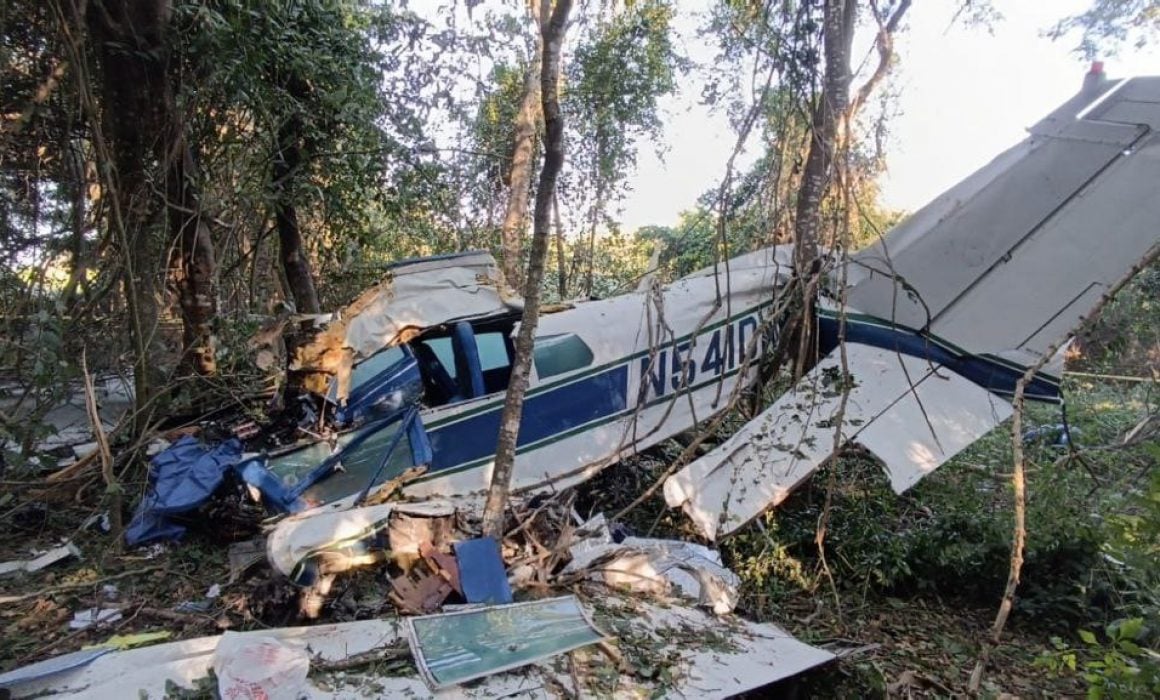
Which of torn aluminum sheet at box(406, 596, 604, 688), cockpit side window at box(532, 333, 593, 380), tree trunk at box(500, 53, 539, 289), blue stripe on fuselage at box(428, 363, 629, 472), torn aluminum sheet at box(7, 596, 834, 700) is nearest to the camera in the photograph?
torn aluminum sheet at box(7, 596, 834, 700)

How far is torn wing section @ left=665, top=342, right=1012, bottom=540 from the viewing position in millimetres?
4449

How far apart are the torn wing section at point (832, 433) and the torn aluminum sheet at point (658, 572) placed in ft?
2.05

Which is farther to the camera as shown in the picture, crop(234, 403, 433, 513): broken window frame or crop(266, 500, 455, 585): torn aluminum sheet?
crop(234, 403, 433, 513): broken window frame

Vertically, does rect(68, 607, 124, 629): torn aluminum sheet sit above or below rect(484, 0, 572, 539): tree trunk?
below

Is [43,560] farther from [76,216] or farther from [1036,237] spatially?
[1036,237]

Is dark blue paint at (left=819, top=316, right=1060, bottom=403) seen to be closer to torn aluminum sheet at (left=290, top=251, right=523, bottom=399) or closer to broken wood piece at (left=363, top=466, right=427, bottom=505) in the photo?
torn aluminum sheet at (left=290, top=251, right=523, bottom=399)

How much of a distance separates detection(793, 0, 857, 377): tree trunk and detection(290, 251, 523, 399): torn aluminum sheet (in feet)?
7.16

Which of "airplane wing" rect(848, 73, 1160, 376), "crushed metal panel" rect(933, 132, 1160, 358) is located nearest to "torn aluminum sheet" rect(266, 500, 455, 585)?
"airplane wing" rect(848, 73, 1160, 376)

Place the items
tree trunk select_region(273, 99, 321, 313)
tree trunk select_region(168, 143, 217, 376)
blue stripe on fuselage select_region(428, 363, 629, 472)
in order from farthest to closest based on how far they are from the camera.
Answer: tree trunk select_region(273, 99, 321, 313)
tree trunk select_region(168, 143, 217, 376)
blue stripe on fuselage select_region(428, 363, 629, 472)

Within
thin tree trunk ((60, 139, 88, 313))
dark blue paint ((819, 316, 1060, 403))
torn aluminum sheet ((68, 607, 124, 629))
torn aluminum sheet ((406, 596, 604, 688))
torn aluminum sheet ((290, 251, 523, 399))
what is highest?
thin tree trunk ((60, 139, 88, 313))

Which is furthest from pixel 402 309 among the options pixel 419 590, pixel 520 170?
pixel 520 170

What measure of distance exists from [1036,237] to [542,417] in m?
3.88

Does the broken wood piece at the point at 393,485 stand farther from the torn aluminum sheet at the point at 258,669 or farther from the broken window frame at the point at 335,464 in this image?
the torn aluminum sheet at the point at 258,669

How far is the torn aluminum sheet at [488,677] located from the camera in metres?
2.52
